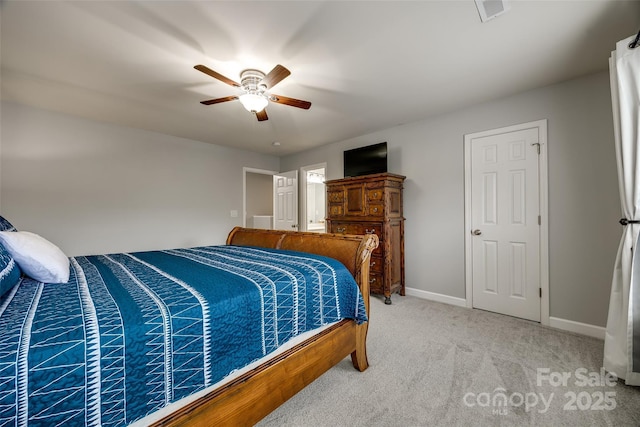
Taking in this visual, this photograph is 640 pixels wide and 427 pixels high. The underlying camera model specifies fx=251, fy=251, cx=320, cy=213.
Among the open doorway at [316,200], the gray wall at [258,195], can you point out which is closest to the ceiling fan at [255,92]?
the open doorway at [316,200]

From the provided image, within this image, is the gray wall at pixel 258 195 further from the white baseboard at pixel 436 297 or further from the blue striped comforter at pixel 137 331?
the blue striped comforter at pixel 137 331

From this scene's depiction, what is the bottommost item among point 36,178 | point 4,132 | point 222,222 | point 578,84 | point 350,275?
point 350,275

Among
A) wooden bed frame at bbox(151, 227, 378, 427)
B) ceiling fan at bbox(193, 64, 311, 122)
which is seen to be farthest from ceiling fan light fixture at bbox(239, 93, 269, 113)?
wooden bed frame at bbox(151, 227, 378, 427)

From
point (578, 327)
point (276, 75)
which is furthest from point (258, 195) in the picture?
point (578, 327)

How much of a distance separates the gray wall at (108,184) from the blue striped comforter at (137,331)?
2.39 m

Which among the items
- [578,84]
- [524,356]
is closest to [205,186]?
[524,356]

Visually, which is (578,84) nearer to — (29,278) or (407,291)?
(407,291)

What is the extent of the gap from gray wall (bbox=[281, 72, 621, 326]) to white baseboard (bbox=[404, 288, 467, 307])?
2.4 inches

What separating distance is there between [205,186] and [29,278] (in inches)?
129

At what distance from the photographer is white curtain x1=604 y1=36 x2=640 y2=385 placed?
5.39 ft

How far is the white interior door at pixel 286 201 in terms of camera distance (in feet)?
16.8

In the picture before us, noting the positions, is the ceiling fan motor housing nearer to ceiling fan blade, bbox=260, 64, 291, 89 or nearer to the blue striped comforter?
ceiling fan blade, bbox=260, 64, 291, 89

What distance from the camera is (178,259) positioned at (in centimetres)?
198

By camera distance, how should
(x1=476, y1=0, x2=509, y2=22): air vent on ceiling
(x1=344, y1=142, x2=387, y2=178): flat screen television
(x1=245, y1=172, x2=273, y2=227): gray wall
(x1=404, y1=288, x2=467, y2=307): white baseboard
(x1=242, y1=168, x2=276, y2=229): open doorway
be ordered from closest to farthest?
(x1=476, y1=0, x2=509, y2=22): air vent on ceiling → (x1=404, y1=288, x2=467, y2=307): white baseboard → (x1=344, y1=142, x2=387, y2=178): flat screen television → (x1=242, y1=168, x2=276, y2=229): open doorway → (x1=245, y1=172, x2=273, y2=227): gray wall
